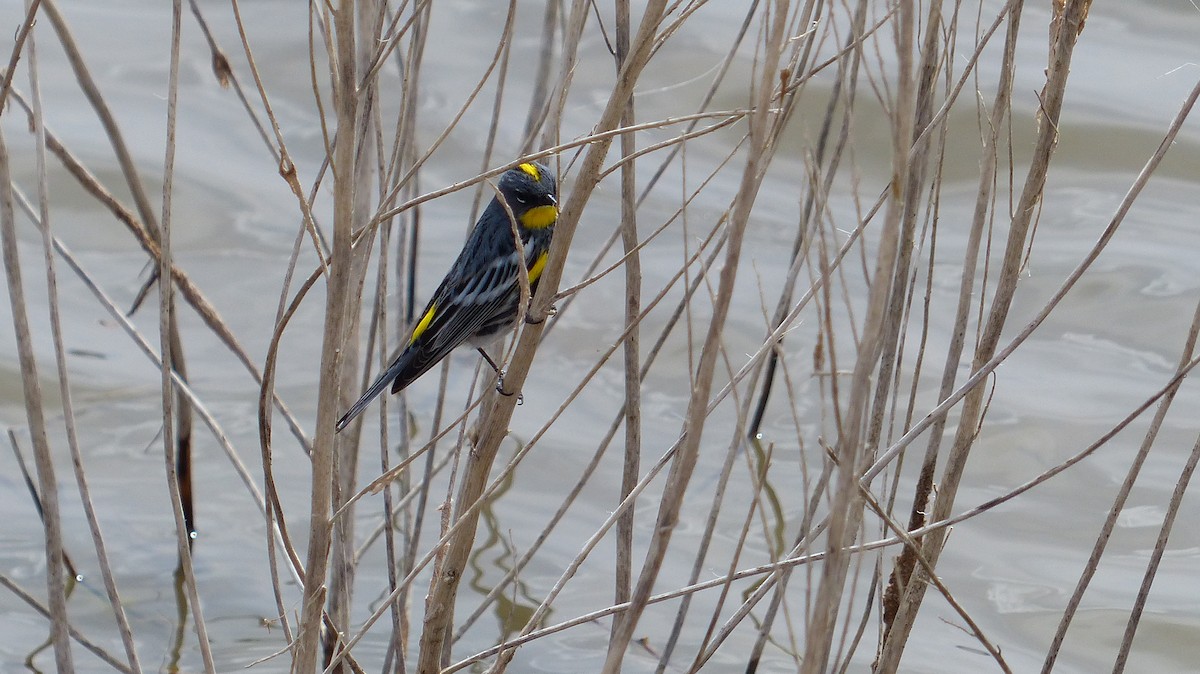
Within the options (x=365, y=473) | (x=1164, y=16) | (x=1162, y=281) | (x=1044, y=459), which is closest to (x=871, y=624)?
(x=1044, y=459)

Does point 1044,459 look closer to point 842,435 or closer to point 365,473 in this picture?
point 365,473

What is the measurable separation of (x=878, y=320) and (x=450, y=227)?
15.7 ft

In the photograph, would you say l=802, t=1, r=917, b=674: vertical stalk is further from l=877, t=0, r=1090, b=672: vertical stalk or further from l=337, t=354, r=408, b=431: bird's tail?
l=337, t=354, r=408, b=431: bird's tail

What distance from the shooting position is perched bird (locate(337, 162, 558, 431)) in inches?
136

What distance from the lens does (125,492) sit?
15.7 ft

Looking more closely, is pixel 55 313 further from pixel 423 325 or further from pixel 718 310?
pixel 718 310

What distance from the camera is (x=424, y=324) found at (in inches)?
146

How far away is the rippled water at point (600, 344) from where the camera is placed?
4262mm

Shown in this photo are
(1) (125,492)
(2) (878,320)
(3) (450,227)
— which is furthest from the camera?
(3) (450,227)

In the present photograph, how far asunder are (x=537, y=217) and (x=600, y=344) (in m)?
1.65

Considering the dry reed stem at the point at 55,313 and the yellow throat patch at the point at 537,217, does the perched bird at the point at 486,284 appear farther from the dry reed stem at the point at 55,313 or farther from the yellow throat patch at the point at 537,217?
the dry reed stem at the point at 55,313

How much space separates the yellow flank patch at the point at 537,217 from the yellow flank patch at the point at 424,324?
0.49 metres

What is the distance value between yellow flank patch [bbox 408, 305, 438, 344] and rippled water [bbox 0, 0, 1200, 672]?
715 mm

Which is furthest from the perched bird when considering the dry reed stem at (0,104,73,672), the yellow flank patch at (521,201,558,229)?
the dry reed stem at (0,104,73,672)
